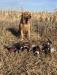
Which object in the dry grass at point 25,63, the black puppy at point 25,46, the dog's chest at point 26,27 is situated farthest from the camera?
the dog's chest at point 26,27

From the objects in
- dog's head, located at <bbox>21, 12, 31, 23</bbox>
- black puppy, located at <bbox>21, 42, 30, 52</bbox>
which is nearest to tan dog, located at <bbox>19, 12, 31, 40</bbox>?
dog's head, located at <bbox>21, 12, 31, 23</bbox>

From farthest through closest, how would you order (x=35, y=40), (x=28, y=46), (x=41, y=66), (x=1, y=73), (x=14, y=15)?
(x=14, y=15) < (x=35, y=40) < (x=28, y=46) < (x=41, y=66) < (x=1, y=73)

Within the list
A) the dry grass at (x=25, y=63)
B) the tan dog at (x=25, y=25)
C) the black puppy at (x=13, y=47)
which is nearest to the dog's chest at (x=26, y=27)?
the tan dog at (x=25, y=25)

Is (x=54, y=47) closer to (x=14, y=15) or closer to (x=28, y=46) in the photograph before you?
(x=28, y=46)

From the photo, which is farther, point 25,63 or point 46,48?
point 46,48

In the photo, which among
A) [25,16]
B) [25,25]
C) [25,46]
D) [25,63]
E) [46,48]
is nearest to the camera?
[25,63]

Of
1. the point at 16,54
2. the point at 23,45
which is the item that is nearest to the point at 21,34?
the point at 23,45

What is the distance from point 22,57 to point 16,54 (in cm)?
24

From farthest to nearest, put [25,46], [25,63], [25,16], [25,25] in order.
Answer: [25,25], [25,16], [25,46], [25,63]

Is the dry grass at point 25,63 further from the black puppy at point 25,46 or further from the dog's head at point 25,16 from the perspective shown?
the dog's head at point 25,16

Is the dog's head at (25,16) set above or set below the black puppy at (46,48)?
→ above

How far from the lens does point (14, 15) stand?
15.4 metres

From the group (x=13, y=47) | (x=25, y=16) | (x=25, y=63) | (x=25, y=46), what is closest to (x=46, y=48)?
(x=25, y=46)

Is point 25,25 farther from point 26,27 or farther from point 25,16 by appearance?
point 25,16
